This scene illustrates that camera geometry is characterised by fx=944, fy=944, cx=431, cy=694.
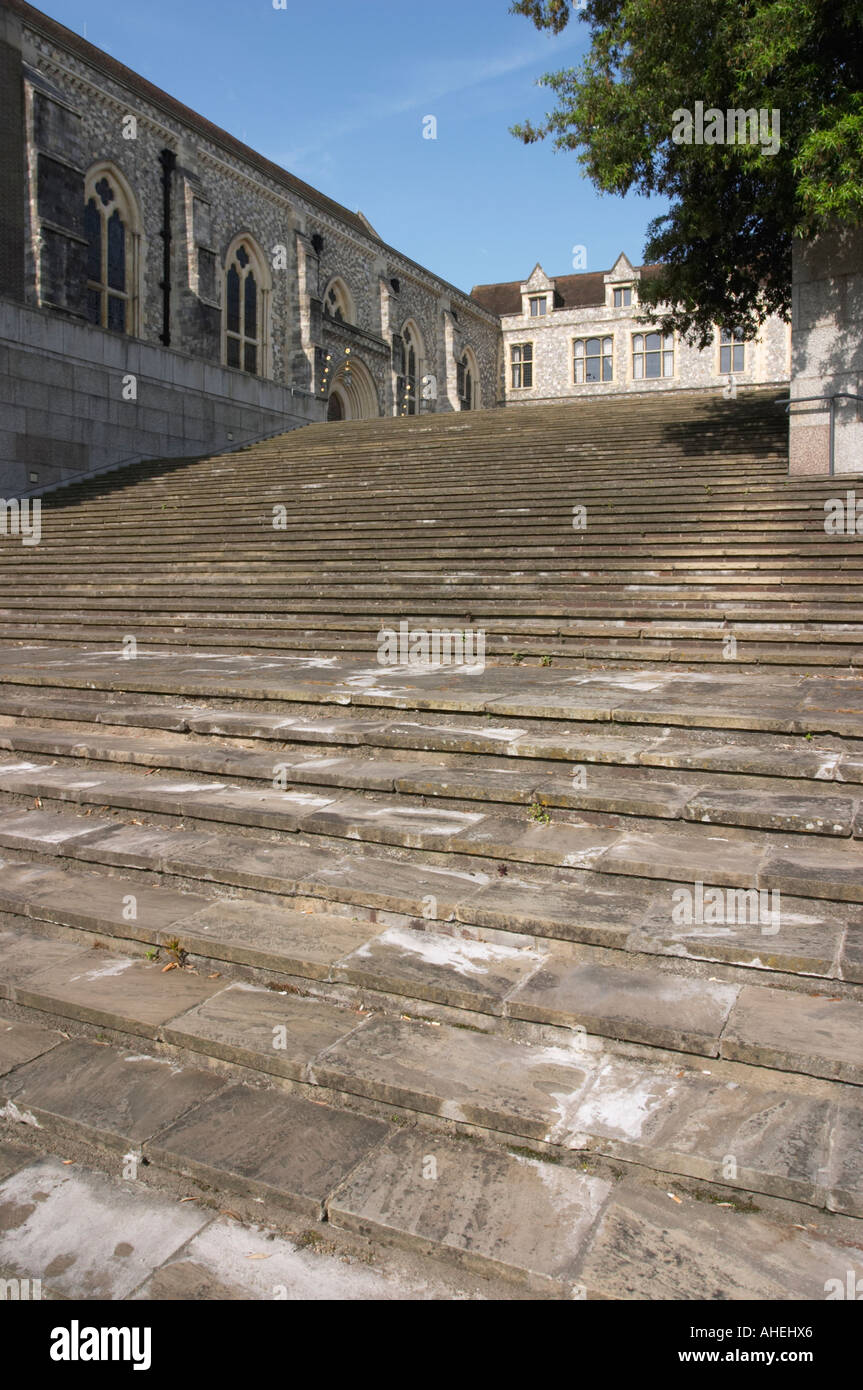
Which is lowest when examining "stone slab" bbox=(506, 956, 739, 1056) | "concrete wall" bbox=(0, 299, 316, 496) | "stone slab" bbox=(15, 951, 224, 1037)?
"stone slab" bbox=(15, 951, 224, 1037)

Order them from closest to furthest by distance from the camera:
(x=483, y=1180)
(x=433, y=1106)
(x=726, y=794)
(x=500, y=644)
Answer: (x=483, y=1180)
(x=433, y=1106)
(x=726, y=794)
(x=500, y=644)

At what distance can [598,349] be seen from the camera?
141 ft

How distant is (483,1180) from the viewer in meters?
2.89

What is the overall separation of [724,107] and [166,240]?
59.5 ft

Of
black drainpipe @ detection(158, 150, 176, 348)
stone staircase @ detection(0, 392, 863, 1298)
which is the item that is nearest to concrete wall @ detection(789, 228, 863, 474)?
stone staircase @ detection(0, 392, 863, 1298)

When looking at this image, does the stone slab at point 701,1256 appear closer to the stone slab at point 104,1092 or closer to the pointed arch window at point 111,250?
the stone slab at point 104,1092

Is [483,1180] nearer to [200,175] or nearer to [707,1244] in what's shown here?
[707,1244]

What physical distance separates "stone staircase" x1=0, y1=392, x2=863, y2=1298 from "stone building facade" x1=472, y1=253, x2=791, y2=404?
3282 cm

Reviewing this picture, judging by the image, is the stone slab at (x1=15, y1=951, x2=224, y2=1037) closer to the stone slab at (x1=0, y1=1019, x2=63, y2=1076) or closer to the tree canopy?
the stone slab at (x1=0, y1=1019, x2=63, y2=1076)

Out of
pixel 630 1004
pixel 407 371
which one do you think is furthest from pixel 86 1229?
pixel 407 371

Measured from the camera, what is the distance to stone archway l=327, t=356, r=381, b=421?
3194 centimetres

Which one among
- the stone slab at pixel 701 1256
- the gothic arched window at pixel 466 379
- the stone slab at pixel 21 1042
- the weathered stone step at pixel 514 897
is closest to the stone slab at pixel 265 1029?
the stone slab at pixel 21 1042

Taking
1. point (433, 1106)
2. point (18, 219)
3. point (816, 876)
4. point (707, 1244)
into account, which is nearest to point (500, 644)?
point (816, 876)

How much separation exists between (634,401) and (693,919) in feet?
56.7
